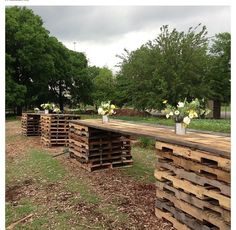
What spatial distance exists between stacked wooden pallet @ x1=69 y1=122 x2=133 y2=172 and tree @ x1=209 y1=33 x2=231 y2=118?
53.4 feet

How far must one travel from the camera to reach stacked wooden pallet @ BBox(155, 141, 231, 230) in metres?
3.78

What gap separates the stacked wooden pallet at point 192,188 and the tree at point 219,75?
19.7 m

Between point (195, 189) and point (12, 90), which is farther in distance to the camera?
point (12, 90)

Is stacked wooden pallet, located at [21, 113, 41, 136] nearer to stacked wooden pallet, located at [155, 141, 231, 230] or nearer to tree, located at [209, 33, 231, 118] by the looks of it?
stacked wooden pallet, located at [155, 141, 231, 230]

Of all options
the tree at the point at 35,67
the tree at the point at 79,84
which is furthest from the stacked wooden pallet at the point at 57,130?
the tree at the point at 79,84

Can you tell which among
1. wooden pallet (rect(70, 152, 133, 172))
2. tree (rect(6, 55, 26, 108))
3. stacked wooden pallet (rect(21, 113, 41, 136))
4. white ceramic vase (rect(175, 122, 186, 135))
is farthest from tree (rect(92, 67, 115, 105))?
white ceramic vase (rect(175, 122, 186, 135))

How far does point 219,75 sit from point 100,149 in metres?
20.8

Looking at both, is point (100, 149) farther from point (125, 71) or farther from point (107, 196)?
point (125, 71)

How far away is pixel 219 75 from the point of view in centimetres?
2700

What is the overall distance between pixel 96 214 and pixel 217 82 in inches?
941

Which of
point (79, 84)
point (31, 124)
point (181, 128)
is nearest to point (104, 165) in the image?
point (181, 128)

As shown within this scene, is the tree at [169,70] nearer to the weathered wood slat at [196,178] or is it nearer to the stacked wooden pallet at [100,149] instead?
the stacked wooden pallet at [100,149]

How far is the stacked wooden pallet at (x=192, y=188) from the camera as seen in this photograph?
3.78 m
